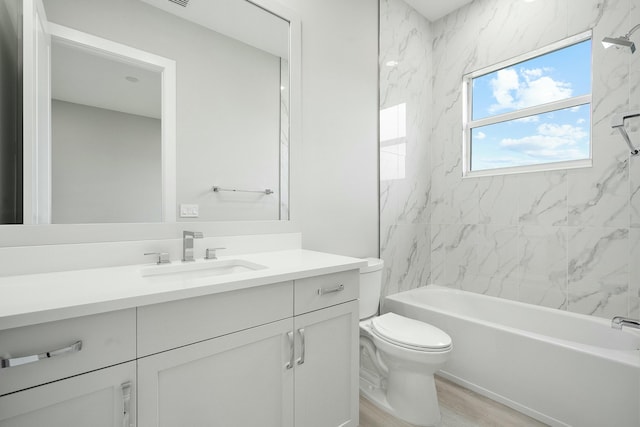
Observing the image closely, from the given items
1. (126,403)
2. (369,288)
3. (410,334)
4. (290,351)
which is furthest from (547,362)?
(126,403)

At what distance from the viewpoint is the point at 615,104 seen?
1.81 metres

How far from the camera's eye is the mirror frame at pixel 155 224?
3.60 ft

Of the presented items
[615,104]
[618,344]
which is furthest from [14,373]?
[615,104]

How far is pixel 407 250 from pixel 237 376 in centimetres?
182

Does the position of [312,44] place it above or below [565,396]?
above

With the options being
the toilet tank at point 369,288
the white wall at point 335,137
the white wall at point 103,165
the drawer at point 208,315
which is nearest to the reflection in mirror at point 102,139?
the white wall at point 103,165

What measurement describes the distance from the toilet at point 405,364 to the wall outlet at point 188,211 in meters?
1.02

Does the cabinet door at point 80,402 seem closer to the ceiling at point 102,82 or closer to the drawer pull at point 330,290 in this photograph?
the drawer pull at point 330,290

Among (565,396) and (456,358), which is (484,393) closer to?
(456,358)

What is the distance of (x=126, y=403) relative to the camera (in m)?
0.78

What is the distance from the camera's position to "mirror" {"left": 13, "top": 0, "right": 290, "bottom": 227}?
116 centimetres

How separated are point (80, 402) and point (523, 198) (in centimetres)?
261

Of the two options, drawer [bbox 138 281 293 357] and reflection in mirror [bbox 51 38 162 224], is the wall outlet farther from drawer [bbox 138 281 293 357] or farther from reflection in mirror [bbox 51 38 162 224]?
drawer [bbox 138 281 293 357]

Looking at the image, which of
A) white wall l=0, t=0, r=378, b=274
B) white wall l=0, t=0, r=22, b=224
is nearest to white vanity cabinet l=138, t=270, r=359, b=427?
white wall l=0, t=0, r=378, b=274
